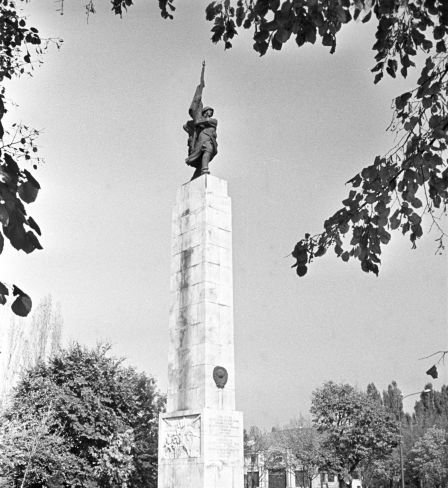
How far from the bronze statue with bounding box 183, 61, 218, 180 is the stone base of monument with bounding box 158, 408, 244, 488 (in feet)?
20.9

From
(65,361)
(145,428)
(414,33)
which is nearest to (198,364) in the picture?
(414,33)

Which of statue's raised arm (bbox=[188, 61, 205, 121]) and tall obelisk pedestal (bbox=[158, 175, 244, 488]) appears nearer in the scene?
tall obelisk pedestal (bbox=[158, 175, 244, 488])

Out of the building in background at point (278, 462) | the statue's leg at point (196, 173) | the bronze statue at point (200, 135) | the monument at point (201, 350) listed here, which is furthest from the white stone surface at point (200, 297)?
the building in background at point (278, 462)

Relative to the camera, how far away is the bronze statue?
16.9 metres

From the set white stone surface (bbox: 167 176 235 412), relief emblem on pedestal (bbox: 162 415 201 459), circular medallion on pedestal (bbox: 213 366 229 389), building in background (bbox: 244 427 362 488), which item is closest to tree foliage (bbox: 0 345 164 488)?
relief emblem on pedestal (bbox: 162 415 201 459)

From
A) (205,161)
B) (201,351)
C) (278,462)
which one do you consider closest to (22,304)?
(201,351)

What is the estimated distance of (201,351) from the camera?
14.7 metres

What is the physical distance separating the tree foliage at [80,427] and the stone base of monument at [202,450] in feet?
51.9

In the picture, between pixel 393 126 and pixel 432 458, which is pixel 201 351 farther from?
pixel 432 458

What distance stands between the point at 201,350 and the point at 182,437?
2.01m

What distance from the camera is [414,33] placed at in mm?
6477

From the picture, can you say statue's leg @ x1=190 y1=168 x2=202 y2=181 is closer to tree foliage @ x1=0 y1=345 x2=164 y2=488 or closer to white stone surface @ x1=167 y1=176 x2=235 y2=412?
white stone surface @ x1=167 y1=176 x2=235 y2=412

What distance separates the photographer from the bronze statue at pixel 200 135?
16922 mm

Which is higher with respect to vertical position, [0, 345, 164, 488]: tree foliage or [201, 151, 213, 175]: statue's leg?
[201, 151, 213, 175]: statue's leg
